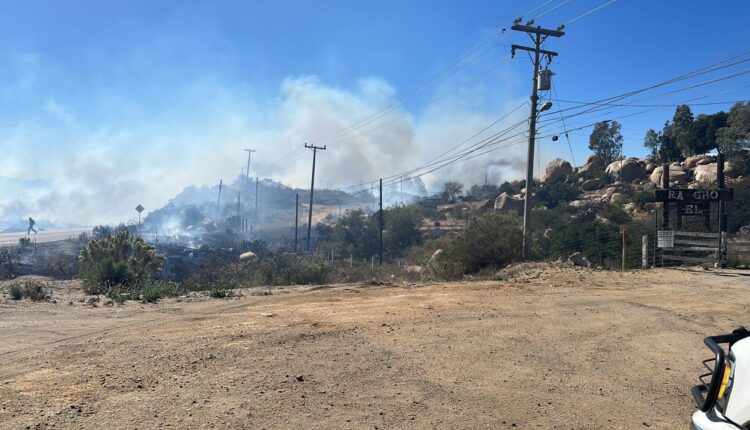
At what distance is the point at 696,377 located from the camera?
6098 mm

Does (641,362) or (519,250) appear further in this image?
(519,250)

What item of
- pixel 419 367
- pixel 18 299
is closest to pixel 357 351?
pixel 419 367

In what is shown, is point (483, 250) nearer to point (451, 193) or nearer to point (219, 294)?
point (219, 294)

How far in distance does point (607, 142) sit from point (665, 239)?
5478 cm

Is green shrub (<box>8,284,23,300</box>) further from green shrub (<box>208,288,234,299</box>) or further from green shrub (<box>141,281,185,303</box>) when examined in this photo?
green shrub (<box>208,288,234,299</box>)

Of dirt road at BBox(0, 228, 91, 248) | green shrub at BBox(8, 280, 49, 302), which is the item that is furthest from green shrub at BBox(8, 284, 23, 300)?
dirt road at BBox(0, 228, 91, 248)

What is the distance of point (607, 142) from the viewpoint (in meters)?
69.2

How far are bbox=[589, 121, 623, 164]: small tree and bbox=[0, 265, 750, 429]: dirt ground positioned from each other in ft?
201

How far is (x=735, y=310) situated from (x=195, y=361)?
10.8m

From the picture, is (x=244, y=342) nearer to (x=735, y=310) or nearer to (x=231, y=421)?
(x=231, y=421)

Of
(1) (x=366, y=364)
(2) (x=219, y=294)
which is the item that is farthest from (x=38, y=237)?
(1) (x=366, y=364)

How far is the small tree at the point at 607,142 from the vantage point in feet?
225

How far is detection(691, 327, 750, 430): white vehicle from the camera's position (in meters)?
2.76

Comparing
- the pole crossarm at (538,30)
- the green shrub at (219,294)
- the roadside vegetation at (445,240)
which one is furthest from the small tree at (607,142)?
the green shrub at (219,294)
